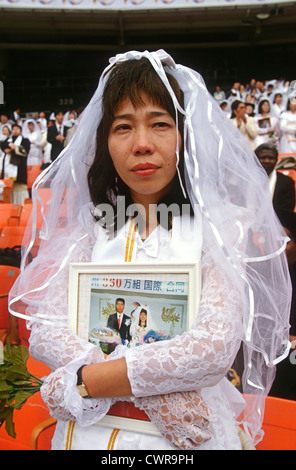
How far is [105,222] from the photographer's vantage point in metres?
1.14

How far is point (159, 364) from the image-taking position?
2.79ft

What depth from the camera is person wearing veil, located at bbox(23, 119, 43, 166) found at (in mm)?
8262

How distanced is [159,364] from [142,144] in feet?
1.56

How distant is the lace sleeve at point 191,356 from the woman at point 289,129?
608cm

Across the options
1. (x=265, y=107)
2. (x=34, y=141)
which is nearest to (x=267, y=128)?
(x=265, y=107)

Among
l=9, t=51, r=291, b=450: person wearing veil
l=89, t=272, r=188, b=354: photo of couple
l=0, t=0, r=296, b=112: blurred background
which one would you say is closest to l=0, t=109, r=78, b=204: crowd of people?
l=0, t=0, r=296, b=112: blurred background

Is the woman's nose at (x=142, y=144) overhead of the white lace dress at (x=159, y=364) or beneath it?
overhead

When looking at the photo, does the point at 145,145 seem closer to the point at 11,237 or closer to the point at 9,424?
the point at 9,424

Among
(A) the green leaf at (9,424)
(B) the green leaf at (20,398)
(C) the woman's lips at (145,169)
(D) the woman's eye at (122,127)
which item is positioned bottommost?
(A) the green leaf at (9,424)

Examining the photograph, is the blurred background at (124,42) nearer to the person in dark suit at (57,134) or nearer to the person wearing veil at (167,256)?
the person in dark suit at (57,134)

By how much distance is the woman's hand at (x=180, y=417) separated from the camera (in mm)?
860

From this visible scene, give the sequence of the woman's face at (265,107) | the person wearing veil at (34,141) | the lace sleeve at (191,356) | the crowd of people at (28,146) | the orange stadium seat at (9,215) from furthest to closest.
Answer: the person wearing veil at (34,141), the woman's face at (265,107), the crowd of people at (28,146), the orange stadium seat at (9,215), the lace sleeve at (191,356)

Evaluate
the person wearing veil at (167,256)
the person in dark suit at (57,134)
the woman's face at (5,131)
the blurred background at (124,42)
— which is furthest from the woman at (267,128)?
the person wearing veil at (167,256)

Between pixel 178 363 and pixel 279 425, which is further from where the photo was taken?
pixel 279 425
